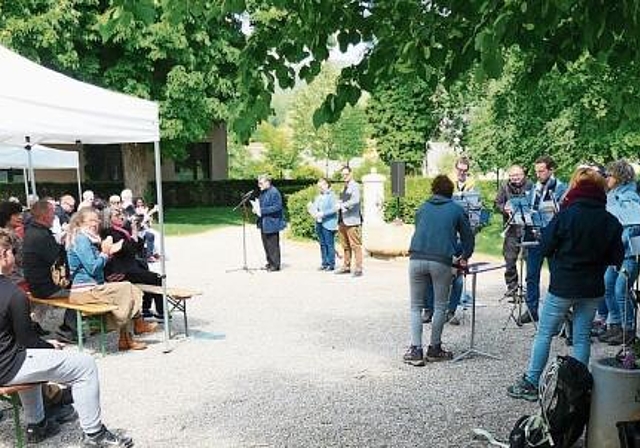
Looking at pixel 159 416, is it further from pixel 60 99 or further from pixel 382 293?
pixel 382 293

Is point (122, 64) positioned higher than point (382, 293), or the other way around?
point (122, 64)

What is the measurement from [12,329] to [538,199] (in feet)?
20.1

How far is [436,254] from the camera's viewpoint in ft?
22.7

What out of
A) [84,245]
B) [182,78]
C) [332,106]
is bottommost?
[84,245]

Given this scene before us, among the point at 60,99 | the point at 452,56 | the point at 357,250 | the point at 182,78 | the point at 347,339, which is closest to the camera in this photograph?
the point at 452,56

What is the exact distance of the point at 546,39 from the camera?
13.5 feet

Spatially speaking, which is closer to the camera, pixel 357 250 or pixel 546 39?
pixel 546 39

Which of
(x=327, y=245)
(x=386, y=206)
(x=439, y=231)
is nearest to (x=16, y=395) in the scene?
(x=439, y=231)

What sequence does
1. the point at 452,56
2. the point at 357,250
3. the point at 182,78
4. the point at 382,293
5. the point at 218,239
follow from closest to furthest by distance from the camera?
the point at 452,56, the point at 382,293, the point at 357,250, the point at 218,239, the point at 182,78

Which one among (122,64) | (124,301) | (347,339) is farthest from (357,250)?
(122,64)

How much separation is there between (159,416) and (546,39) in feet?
13.3

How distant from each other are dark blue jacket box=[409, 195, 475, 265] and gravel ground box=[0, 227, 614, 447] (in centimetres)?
113

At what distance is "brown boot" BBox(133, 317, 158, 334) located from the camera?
877cm

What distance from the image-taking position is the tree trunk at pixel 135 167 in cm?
2759
